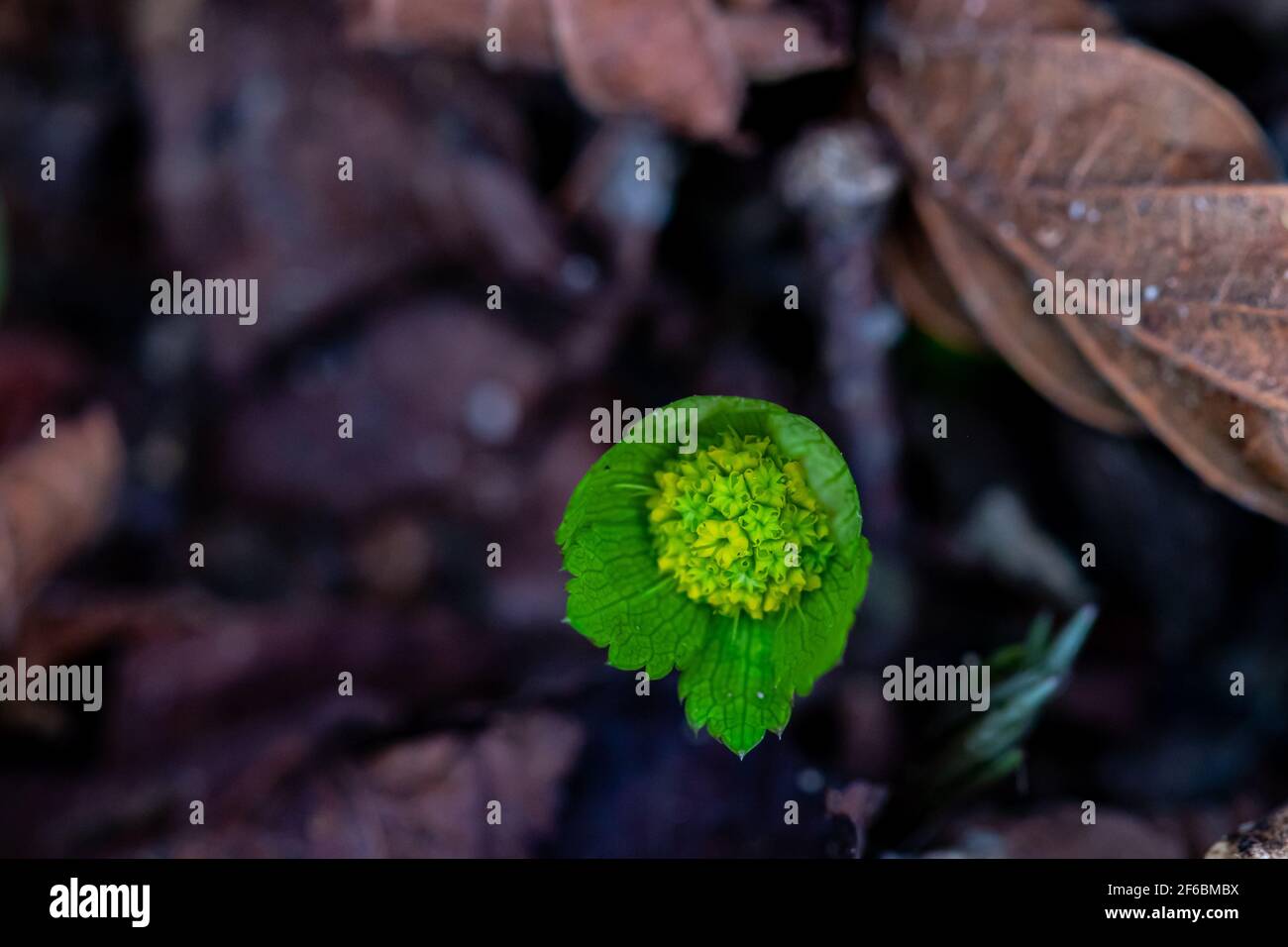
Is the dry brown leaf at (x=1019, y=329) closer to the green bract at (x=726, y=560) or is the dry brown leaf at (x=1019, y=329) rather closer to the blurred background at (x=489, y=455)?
the blurred background at (x=489, y=455)

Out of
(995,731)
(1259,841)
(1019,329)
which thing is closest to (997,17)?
(1019,329)

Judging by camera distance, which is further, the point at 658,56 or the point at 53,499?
the point at 53,499

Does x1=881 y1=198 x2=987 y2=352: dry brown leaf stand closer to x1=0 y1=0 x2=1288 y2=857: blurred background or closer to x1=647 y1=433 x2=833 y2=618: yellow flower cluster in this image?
x1=0 y1=0 x2=1288 y2=857: blurred background

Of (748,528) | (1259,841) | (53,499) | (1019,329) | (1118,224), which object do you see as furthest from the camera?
(53,499)

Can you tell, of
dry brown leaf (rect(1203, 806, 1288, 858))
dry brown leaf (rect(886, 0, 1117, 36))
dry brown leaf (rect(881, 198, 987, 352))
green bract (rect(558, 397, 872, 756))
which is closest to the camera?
green bract (rect(558, 397, 872, 756))

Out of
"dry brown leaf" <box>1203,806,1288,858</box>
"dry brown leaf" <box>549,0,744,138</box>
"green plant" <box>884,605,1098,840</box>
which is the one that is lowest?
"dry brown leaf" <box>1203,806,1288,858</box>

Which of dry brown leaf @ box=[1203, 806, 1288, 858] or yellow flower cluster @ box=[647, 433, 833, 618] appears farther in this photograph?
dry brown leaf @ box=[1203, 806, 1288, 858]

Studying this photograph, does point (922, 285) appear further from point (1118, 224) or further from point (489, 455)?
point (489, 455)

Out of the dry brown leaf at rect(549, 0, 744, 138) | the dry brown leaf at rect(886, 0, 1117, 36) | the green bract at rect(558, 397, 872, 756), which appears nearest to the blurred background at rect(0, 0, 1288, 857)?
the dry brown leaf at rect(549, 0, 744, 138)
